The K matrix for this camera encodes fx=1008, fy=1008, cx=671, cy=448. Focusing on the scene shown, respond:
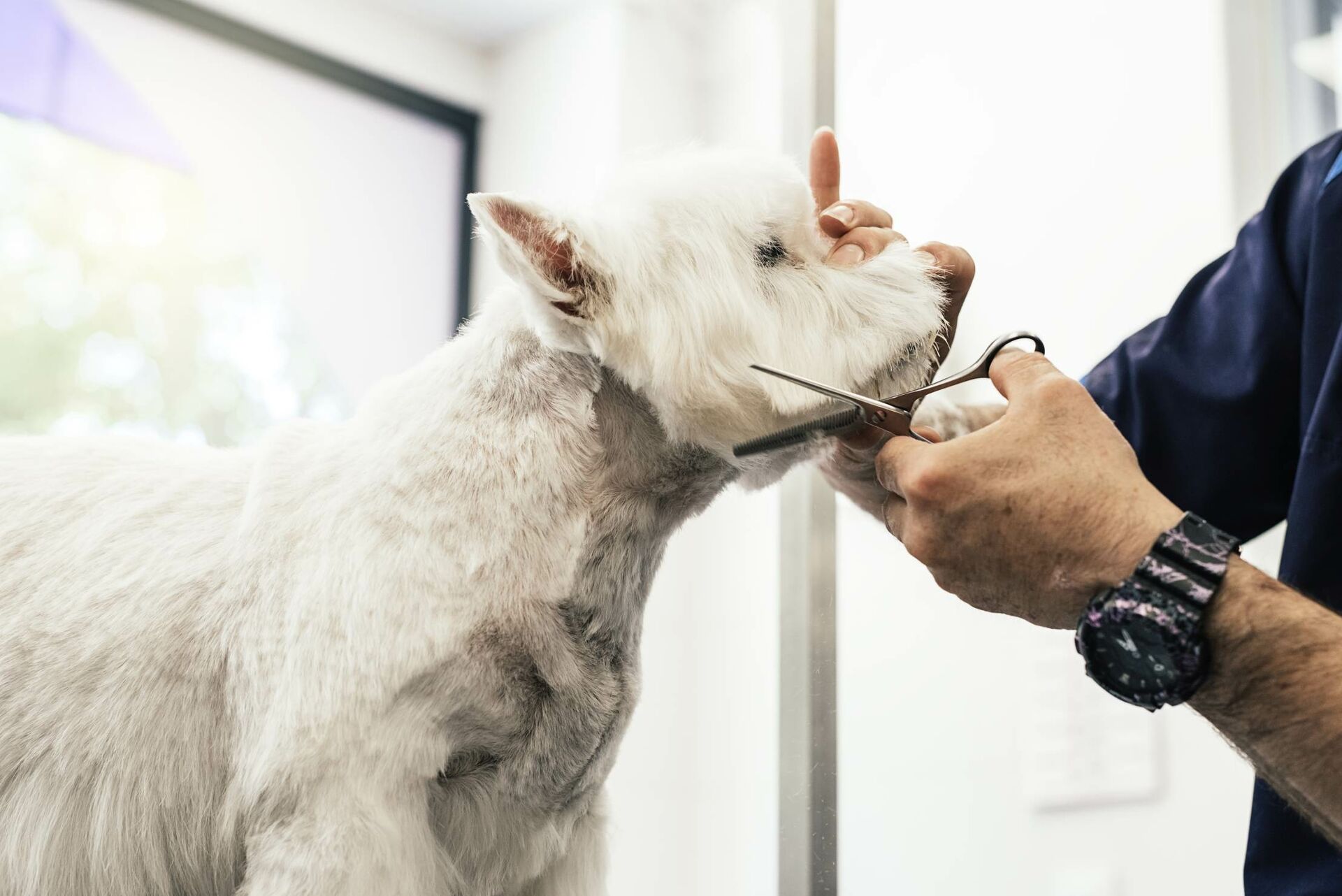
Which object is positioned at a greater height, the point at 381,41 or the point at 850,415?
the point at 381,41

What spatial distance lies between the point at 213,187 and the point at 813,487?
1678 mm

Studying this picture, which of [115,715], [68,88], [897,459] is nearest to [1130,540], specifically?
[897,459]

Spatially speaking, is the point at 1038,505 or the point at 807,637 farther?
the point at 807,637

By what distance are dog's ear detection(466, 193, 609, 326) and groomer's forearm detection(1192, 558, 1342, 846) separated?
42 centimetres

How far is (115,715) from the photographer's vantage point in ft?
1.87

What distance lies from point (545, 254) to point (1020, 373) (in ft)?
1.05

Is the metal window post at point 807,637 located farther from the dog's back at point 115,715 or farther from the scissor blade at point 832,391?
the dog's back at point 115,715

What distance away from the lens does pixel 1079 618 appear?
61cm

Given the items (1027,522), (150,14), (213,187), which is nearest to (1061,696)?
(1027,522)

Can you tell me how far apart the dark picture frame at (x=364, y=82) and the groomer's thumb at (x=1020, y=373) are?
63.4 inches

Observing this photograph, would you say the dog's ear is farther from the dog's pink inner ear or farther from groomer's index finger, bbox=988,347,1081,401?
groomer's index finger, bbox=988,347,1081,401

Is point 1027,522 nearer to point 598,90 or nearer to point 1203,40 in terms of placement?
point 1203,40

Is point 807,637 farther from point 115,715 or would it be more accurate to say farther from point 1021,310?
point 115,715

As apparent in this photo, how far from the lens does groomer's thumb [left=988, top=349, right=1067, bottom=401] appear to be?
25.4 inches
